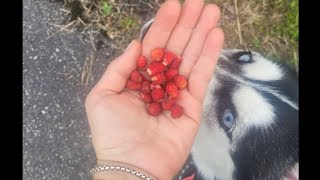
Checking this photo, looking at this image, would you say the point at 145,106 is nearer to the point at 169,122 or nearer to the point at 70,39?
the point at 169,122

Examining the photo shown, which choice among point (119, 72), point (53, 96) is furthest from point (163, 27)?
point (53, 96)

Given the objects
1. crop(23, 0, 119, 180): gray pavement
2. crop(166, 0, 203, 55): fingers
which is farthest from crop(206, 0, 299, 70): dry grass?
crop(23, 0, 119, 180): gray pavement

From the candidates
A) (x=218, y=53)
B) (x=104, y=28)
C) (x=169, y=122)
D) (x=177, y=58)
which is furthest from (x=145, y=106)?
(x=104, y=28)

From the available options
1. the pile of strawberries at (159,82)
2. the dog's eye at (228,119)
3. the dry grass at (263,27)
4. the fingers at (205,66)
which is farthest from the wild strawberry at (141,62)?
the dry grass at (263,27)

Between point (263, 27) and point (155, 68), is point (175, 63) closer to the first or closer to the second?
point (155, 68)

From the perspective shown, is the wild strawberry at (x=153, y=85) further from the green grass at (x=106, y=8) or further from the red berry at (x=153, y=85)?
the green grass at (x=106, y=8)
